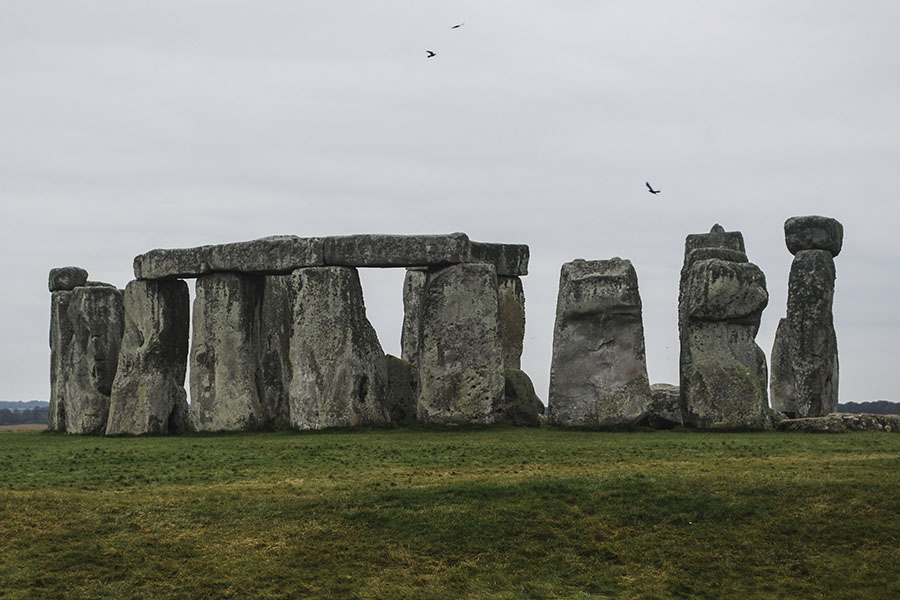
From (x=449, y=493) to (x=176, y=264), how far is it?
12.5 meters

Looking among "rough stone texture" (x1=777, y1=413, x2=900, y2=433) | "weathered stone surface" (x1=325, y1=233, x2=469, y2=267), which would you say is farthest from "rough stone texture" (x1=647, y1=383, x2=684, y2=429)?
"weathered stone surface" (x1=325, y1=233, x2=469, y2=267)

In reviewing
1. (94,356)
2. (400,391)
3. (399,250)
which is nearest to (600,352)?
(399,250)

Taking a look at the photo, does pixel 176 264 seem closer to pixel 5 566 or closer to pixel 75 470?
pixel 75 470

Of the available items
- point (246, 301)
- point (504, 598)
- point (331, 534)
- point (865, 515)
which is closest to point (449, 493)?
point (331, 534)

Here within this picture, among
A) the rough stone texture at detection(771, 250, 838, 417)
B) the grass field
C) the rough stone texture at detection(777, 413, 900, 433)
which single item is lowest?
the grass field

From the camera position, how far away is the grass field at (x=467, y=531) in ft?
44.0

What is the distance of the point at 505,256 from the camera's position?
101 ft

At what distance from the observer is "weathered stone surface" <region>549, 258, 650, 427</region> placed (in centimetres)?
2345

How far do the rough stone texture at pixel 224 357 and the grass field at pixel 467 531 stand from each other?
7628 millimetres

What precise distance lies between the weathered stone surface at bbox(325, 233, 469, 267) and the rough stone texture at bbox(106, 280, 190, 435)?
3.96m

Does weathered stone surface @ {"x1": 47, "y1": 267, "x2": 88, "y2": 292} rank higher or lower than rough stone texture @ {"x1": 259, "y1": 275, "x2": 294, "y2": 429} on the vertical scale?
higher

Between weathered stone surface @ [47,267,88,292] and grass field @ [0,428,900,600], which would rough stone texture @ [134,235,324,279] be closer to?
weathered stone surface @ [47,267,88,292]

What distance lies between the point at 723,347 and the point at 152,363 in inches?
439

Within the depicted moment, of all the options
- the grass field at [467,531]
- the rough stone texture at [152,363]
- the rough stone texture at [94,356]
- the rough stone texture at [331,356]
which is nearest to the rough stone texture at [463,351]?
the rough stone texture at [331,356]
